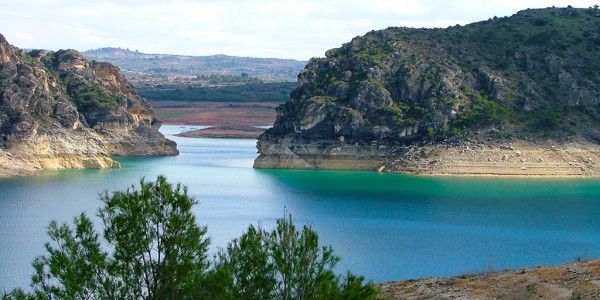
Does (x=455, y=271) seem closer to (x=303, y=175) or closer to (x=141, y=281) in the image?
(x=141, y=281)

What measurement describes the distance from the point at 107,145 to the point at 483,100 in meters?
33.5

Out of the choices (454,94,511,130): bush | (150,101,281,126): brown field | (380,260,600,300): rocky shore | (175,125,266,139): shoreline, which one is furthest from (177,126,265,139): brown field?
(380,260,600,300): rocky shore

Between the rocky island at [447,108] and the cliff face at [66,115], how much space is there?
1517 centimetres

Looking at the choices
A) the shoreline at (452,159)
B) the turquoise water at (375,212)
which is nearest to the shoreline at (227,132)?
the turquoise water at (375,212)

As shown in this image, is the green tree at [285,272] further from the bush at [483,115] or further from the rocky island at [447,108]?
the bush at [483,115]

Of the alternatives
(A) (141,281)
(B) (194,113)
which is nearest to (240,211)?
(A) (141,281)

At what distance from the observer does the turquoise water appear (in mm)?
41344

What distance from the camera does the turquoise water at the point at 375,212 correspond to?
4134 cm

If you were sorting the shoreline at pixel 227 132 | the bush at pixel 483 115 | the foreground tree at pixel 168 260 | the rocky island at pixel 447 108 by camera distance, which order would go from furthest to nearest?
the shoreline at pixel 227 132, the bush at pixel 483 115, the rocky island at pixel 447 108, the foreground tree at pixel 168 260

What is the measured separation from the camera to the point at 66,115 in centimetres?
9238

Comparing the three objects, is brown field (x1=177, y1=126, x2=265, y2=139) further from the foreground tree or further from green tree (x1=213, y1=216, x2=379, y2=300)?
green tree (x1=213, y1=216, x2=379, y2=300)

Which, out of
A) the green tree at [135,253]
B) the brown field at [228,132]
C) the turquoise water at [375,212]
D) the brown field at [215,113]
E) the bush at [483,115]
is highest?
the green tree at [135,253]

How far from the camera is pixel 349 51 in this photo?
100750 mm

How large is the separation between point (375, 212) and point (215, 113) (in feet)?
377
